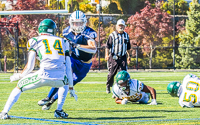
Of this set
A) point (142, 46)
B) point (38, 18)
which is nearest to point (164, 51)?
point (142, 46)

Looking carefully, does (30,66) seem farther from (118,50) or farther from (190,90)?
(118,50)

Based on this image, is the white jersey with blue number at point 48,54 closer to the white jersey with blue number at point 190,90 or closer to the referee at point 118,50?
the white jersey with blue number at point 190,90

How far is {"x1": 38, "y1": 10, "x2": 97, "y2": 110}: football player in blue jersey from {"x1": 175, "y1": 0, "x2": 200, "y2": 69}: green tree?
50.4 feet

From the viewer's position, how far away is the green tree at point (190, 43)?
2180 centimetres

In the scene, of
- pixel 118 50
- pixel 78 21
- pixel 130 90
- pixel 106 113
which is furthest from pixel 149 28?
pixel 106 113

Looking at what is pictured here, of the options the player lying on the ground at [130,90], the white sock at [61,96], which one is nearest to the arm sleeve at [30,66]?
the white sock at [61,96]

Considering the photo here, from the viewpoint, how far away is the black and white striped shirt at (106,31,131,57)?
9.02 meters

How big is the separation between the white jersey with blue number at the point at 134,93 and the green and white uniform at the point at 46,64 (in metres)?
1.80

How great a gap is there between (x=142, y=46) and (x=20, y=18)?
757 centimetres

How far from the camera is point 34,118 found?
5461mm

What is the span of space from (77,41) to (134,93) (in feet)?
4.46

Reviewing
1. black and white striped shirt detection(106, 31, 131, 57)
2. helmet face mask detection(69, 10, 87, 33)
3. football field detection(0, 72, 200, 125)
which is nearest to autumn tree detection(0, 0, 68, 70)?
black and white striped shirt detection(106, 31, 131, 57)

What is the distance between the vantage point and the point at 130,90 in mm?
6660

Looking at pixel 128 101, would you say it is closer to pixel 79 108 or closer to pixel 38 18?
pixel 79 108
